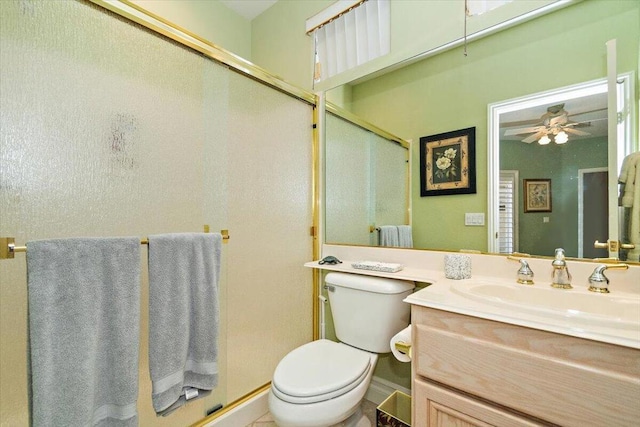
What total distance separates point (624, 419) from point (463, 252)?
0.77 m

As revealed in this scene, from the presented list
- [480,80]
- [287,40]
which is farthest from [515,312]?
[287,40]

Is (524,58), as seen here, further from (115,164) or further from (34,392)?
(34,392)

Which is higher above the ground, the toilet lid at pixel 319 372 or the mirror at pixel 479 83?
the mirror at pixel 479 83

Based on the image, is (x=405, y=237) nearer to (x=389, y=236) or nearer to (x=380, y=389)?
(x=389, y=236)

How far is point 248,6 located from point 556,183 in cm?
227

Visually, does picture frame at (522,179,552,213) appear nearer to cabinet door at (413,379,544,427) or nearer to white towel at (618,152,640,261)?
white towel at (618,152,640,261)

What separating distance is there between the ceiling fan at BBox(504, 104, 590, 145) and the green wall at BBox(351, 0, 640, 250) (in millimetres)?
109

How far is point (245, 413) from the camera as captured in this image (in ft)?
4.95

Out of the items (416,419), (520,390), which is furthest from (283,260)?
(520,390)

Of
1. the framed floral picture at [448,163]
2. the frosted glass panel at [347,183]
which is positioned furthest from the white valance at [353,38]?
the framed floral picture at [448,163]

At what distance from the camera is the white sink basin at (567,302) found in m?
0.82

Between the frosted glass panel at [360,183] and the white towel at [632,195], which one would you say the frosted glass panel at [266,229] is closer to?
the frosted glass panel at [360,183]

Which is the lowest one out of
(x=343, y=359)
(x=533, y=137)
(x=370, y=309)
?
(x=343, y=359)

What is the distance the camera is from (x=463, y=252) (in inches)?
54.4
